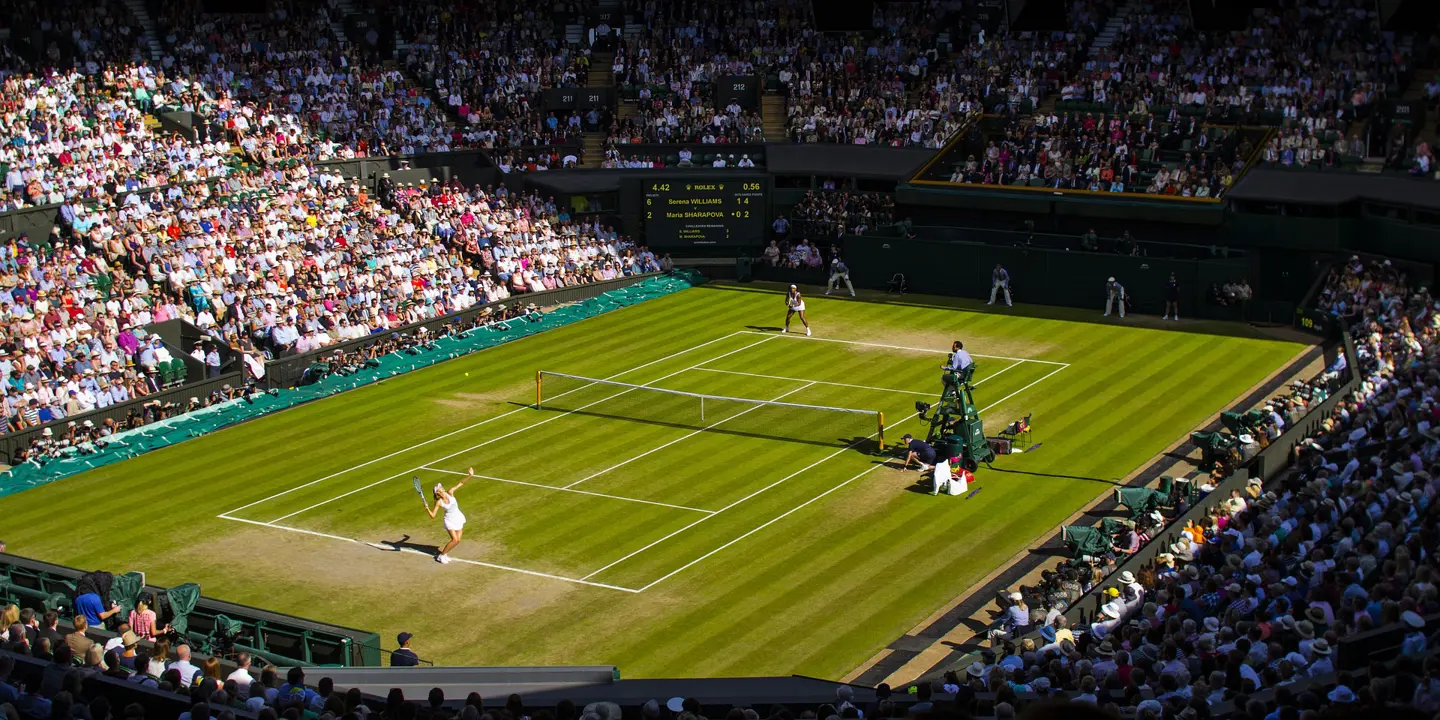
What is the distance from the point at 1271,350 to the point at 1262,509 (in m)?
19.2

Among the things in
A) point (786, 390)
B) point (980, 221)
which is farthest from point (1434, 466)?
point (980, 221)

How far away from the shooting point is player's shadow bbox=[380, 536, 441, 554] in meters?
29.4

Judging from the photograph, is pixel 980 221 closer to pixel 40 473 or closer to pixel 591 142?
pixel 591 142

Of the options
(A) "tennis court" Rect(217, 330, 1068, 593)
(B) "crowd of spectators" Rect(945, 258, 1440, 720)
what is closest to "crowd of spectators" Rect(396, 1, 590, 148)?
(A) "tennis court" Rect(217, 330, 1068, 593)

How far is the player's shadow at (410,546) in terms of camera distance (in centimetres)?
2944

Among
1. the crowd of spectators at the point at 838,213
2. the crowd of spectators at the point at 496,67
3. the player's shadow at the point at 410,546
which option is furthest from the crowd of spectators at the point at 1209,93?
the player's shadow at the point at 410,546

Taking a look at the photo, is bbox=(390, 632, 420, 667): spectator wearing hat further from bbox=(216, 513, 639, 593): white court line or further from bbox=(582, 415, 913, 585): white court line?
bbox=(582, 415, 913, 585): white court line

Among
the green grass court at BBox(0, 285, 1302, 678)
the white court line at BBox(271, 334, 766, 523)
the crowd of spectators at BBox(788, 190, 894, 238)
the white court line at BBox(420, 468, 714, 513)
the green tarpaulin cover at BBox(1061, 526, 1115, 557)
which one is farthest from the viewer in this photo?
the crowd of spectators at BBox(788, 190, 894, 238)

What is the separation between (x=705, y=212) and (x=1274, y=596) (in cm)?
3853

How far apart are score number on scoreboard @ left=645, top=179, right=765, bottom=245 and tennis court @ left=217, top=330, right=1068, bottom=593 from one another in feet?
41.6

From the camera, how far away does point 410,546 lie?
2966cm

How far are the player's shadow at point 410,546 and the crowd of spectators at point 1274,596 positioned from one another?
10673mm

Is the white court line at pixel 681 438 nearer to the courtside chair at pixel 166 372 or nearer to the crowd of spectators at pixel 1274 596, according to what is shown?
the crowd of spectators at pixel 1274 596

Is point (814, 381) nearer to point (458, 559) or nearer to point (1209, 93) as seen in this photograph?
point (458, 559)
